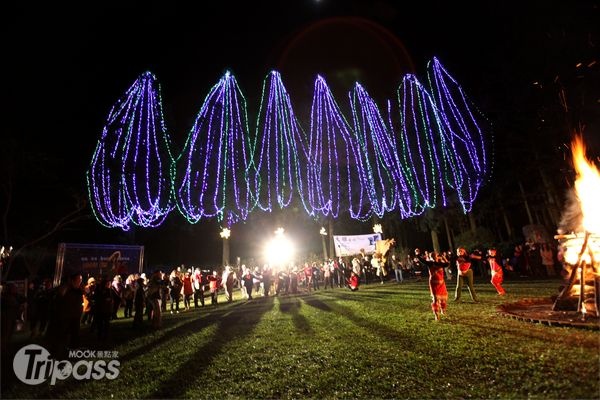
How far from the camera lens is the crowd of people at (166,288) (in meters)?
9.16

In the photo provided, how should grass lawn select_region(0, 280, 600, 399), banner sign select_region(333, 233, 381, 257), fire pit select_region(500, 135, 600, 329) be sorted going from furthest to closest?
1. banner sign select_region(333, 233, 381, 257)
2. fire pit select_region(500, 135, 600, 329)
3. grass lawn select_region(0, 280, 600, 399)

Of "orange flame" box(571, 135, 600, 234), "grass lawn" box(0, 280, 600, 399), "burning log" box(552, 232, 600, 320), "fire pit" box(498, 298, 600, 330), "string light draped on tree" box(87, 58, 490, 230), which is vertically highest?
"string light draped on tree" box(87, 58, 490, 230)

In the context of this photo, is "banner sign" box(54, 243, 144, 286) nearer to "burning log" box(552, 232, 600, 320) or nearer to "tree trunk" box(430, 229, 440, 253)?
"burning log" box(552, 232, 600, 320)

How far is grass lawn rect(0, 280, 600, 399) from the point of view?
5.35 metres

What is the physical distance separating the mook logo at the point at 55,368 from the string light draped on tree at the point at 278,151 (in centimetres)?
1063

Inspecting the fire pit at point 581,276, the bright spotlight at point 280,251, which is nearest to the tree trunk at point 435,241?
the bright spotlight at point 280,251

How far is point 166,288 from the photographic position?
17.1 meters


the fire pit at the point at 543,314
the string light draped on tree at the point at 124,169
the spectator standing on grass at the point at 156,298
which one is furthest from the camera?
the string light draped on tree at the point at 124,169

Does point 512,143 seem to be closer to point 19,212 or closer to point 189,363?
point 189,363

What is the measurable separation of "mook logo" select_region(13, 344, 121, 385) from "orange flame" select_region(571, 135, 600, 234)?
12349 millimetres

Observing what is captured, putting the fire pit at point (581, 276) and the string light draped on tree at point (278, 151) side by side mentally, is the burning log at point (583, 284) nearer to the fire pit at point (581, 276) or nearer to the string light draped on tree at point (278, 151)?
the fire pit at point (581, 276)

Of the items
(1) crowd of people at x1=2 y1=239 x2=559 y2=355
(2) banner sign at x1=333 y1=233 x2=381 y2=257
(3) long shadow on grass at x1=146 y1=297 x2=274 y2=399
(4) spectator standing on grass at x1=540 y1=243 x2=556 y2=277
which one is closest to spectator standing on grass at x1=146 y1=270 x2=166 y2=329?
(1) crowd of people at x1=2 y1=239 x2=559 y2=355

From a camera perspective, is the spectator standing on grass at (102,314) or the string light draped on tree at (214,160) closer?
the spectator standing on grass at (102,314)

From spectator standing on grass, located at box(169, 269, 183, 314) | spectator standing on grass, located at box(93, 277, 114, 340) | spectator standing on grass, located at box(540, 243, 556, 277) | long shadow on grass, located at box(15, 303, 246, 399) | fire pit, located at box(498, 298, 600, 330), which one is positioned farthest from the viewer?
spectator standing on grass, located at box(540, 243, 556, 277)
